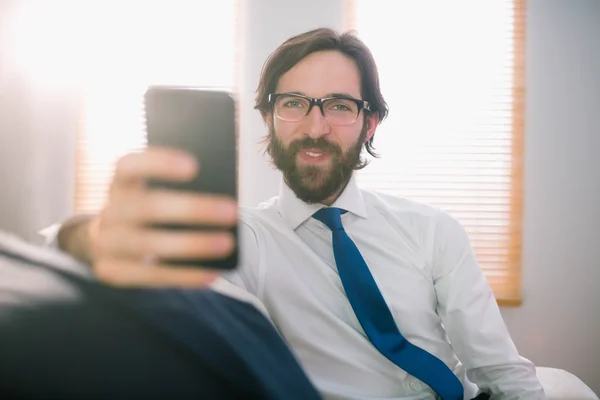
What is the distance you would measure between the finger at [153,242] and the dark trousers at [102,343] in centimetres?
3

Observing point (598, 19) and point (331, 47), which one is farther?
point (598, 19)

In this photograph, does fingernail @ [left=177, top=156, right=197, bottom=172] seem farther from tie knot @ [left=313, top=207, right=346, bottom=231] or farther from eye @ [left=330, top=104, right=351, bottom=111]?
eye @ [left=330, top=104, right=351, bottom=111]

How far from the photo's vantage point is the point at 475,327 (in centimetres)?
94

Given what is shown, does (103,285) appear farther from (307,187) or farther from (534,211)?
(534,211)

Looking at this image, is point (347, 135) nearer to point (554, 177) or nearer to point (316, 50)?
point (316, 50)

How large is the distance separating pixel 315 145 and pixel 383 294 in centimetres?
42

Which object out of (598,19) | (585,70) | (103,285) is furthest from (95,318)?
(598,19)

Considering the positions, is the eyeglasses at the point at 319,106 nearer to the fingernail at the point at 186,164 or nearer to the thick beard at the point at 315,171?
the thick beard at the point at 315,171

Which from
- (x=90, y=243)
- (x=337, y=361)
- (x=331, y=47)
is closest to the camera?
(x=90, y=243)

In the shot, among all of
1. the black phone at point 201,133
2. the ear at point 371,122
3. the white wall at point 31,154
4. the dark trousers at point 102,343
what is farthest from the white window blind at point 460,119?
the dark trousers at point 102,343

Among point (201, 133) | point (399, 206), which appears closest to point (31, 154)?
point (399, 206)

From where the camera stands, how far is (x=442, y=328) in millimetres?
999

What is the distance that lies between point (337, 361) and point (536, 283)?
4.62 ft

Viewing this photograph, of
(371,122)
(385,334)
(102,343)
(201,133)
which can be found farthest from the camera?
(371,122)
